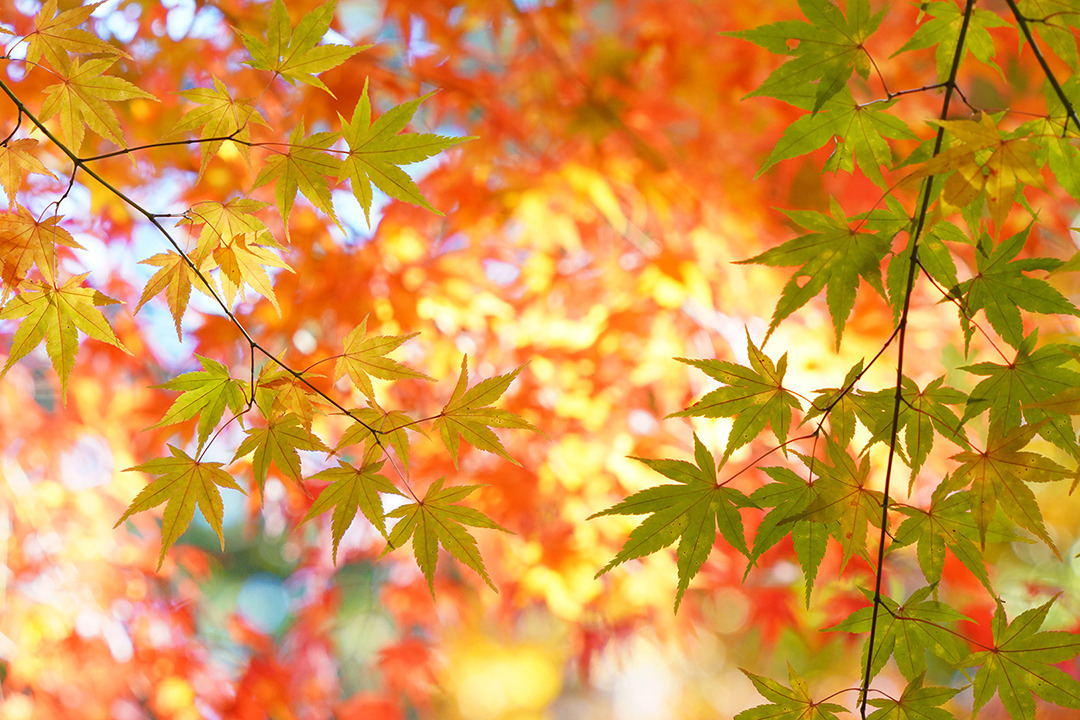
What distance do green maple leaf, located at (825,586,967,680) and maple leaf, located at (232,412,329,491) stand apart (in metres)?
0.62

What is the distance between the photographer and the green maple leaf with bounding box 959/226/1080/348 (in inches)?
28.7

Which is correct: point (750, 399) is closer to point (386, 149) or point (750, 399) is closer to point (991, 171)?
point (991, 171)

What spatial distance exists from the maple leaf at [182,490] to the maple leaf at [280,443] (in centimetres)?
4

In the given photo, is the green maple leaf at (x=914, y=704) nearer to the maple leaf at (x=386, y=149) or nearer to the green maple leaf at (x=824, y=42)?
the green maple leaf at (x=824, y=42)

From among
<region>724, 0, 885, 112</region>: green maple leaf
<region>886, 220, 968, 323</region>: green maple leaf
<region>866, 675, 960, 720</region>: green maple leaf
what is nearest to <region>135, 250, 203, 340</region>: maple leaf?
<region>724, 0, 885, 112</region>: green maple leaf

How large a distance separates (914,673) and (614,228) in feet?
6.37

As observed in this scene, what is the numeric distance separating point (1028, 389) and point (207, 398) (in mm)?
880

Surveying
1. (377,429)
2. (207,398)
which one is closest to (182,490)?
(207,398)

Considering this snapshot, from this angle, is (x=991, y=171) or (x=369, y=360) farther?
(x=369, y=360)

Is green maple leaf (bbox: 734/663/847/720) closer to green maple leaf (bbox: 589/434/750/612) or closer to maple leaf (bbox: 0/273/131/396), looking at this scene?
green maple leaf (bbox: 589/434/750/612)

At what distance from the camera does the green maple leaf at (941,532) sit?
774mm

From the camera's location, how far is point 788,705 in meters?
0.81

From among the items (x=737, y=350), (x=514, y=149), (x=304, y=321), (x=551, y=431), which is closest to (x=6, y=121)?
(x=304, y=321)

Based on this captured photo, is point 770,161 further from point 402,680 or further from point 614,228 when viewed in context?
point 402,680
